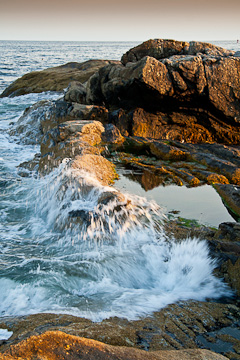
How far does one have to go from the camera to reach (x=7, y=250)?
549 cm

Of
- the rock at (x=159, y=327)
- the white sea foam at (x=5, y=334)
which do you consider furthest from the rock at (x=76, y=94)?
the white sea foam at (x=5, y=334)

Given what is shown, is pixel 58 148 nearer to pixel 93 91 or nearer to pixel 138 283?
pixel 93 91

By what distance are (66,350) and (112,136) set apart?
923 cm

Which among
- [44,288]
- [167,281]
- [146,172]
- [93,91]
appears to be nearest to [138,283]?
[167,281]

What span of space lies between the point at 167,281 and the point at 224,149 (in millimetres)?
6494

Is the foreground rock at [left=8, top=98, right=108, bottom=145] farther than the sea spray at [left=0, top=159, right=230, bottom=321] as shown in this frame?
Yes

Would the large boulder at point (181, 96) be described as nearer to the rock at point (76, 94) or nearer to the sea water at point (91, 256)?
the rock at point (76, 94)

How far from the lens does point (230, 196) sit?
7.06 meters

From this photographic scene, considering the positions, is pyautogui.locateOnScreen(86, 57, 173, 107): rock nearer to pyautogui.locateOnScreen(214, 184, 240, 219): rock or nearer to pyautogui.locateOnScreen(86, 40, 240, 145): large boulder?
pyautogui.locateOnScreen(86, 40, 240, 145): large boulder

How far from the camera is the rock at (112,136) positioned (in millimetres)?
10750

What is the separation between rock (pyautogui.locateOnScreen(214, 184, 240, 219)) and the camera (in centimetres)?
671

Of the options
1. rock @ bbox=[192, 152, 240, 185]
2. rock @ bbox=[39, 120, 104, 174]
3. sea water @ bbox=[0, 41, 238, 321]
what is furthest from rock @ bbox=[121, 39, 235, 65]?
sea water @ bbox=[0, 41, 238, 321]

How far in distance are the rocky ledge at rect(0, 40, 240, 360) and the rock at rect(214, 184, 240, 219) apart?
28mm

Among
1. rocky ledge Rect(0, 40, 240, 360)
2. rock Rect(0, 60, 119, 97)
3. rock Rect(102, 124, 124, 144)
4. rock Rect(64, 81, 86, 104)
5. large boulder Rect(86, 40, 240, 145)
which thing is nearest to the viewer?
rocky ledge Rect(0, 40, 240, 360)
